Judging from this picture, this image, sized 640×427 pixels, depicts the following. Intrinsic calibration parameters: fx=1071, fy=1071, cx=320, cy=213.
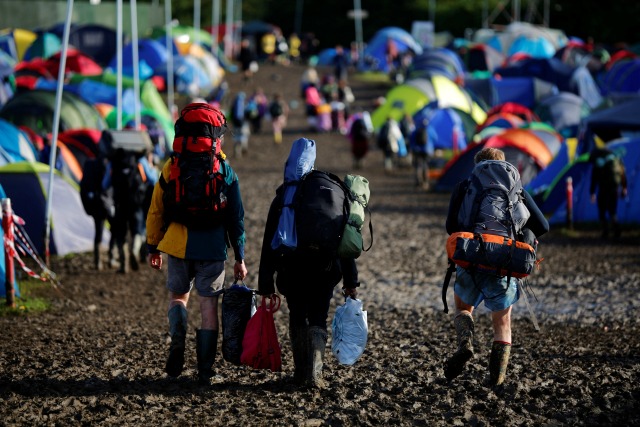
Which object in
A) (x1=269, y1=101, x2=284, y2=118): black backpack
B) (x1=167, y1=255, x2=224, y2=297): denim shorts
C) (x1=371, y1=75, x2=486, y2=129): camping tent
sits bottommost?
(x1=167, y1=255, x2=224, y2=297): denim shorts

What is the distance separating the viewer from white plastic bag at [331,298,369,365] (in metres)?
6.92

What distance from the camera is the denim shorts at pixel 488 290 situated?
22.7 ft

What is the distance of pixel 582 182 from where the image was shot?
18062mm

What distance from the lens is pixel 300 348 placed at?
6.95 m

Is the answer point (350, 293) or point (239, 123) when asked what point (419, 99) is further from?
point (350, 293)

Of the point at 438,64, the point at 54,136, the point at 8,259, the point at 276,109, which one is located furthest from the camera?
the point at 438,64

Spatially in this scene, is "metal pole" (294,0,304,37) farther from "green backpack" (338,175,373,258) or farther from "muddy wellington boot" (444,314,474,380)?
"muddy wellington boot" (444,314,474,380)

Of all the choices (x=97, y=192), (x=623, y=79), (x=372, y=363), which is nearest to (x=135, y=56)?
(x=97, y=192)

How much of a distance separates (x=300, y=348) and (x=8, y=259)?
4250 millimetres

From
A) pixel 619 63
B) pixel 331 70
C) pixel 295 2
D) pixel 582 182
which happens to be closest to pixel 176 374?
pixel 582 182

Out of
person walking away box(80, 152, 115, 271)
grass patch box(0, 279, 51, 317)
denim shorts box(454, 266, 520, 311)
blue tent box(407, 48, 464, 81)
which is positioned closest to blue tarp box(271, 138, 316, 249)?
denim shorts box(454, 266, 520, 311)

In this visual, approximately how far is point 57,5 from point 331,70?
15.3 m

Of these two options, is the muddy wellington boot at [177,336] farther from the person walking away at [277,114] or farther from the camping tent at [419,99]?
the camping tent at [419,99]

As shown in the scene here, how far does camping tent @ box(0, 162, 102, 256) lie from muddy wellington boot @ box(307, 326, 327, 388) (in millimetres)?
7402
